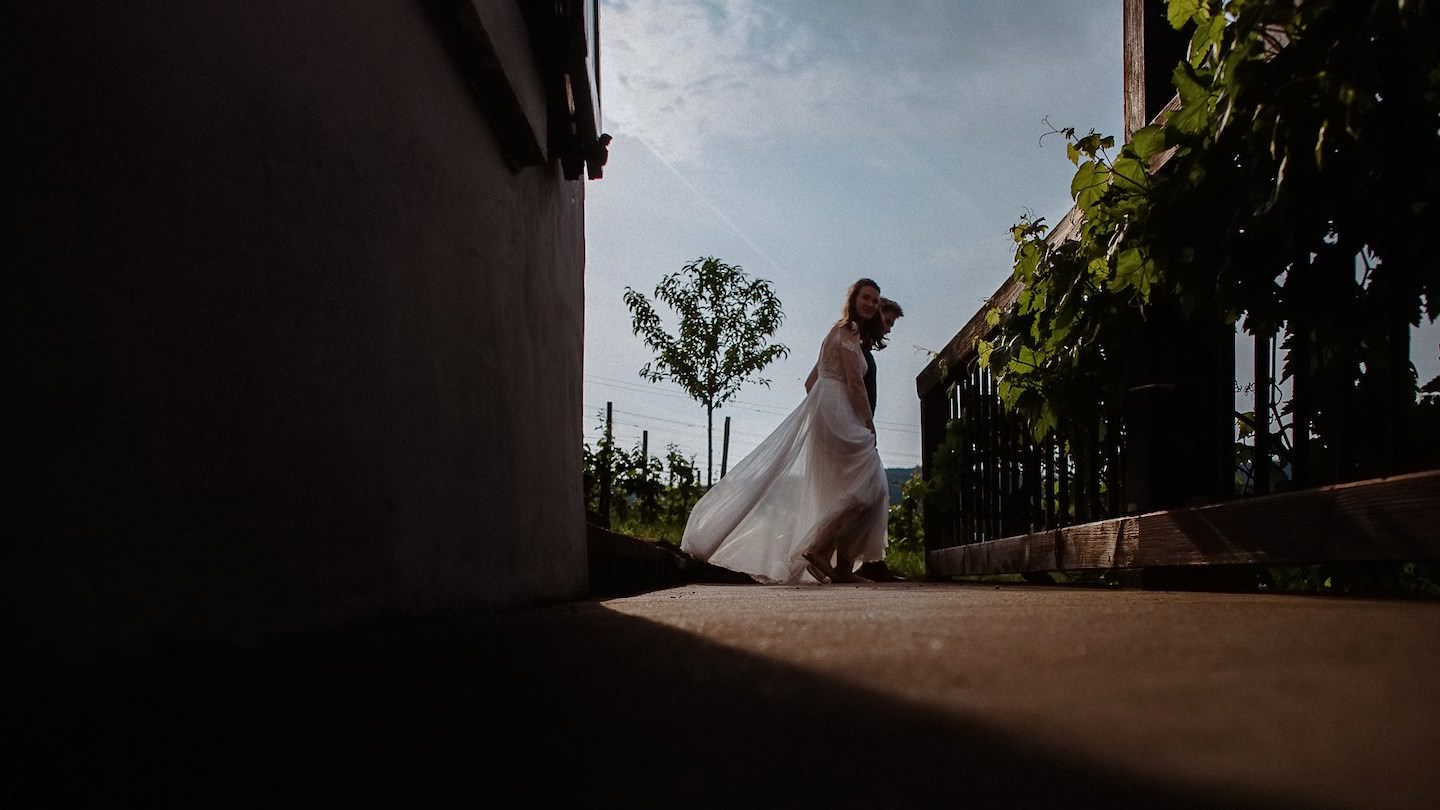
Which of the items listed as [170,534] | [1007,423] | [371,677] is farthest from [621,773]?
[1007,423]

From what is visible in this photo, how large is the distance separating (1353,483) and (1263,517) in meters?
0.30

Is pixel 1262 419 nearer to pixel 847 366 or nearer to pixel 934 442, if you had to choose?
pixel 934 442

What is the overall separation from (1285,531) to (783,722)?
163 centimetres

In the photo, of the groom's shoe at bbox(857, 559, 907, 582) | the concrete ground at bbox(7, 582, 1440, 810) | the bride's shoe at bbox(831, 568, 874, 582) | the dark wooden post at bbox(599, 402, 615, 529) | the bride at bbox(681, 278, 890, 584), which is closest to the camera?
the concrete ground at bbox(7, 582, 1440, 810)

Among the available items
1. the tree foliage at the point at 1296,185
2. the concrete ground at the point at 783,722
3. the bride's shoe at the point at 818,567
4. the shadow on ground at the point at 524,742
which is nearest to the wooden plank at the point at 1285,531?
the tree foliage at the point at 1296,185

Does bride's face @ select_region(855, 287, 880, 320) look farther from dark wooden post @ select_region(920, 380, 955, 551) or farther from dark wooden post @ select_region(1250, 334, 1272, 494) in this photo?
dark wooden post @ select_region(1250, 334, 1272, 494)

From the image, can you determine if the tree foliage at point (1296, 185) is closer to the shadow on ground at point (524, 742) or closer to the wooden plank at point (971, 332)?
the wooden plank at point (971, 332)

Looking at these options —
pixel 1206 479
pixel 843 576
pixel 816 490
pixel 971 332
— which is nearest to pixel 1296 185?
pixel 1206 479

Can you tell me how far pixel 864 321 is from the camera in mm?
7551

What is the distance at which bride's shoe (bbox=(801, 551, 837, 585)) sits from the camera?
637 cm

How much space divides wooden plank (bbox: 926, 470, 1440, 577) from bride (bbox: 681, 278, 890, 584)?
11.4 ft

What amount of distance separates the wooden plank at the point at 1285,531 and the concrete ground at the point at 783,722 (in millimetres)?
502

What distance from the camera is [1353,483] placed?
70.1 inches

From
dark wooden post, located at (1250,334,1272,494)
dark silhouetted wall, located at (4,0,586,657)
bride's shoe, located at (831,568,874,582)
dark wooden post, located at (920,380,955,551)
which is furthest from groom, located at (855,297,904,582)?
dark silhouetted wall, located at (4,0,586,657)
